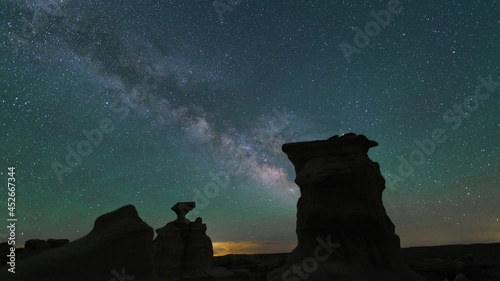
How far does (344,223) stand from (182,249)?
19160 millimetres

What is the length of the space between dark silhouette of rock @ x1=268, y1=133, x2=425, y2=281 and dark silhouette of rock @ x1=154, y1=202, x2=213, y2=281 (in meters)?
16.1

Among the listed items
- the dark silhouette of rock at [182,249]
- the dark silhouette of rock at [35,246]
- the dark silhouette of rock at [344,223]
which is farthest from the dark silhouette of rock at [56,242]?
the dark silhouette of rock at [182,249]

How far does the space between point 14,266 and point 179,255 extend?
23.9 metres

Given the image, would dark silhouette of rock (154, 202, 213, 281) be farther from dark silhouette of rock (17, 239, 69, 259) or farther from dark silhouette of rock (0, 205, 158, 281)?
dark silhouette of rock (17, 239, 69, 259)

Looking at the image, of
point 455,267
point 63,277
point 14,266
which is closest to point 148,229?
point 63,277

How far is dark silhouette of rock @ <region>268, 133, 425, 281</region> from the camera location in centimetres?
1622

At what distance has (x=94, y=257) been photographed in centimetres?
977

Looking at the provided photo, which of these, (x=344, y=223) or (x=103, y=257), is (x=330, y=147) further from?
(x=103, y=257)

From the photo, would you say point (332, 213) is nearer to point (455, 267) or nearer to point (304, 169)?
point (304, 169)

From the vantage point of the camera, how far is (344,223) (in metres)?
16.6

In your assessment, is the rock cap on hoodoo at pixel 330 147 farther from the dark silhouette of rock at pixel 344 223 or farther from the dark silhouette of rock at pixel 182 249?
the dark silhouette of rock at pixel 182 249

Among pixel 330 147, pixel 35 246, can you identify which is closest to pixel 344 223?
pixel 330 147

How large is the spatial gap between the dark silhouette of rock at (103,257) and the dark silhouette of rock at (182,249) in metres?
20.9

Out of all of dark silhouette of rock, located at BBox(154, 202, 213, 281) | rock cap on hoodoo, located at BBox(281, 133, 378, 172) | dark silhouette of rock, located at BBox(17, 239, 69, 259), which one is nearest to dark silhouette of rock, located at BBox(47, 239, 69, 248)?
dark silhouette of rock, located at BBox(17, 239, 69, 259)
